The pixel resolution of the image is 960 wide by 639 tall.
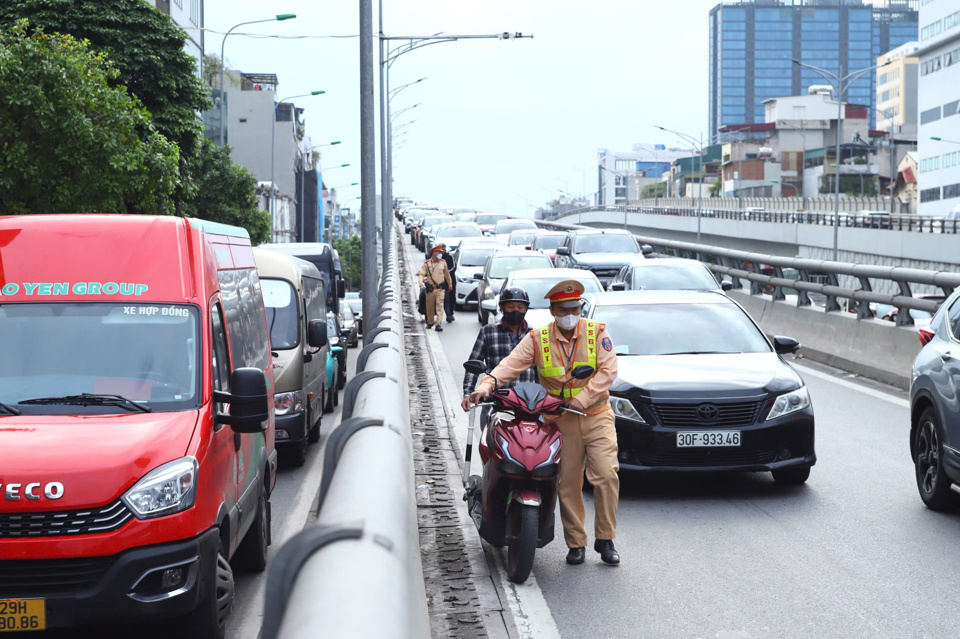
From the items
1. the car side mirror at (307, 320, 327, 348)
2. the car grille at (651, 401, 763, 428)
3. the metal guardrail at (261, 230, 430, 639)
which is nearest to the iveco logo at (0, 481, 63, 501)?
the metal guardrail at (261, 230, 430, 639)

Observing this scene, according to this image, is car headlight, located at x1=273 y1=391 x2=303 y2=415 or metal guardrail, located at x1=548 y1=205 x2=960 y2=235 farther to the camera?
metal guardrail, located at x1=548 y1=205 x2=960 y2=235

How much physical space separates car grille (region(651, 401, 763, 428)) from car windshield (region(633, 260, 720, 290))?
10.8 metres

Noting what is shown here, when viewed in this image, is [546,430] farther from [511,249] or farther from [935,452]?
[511,249]

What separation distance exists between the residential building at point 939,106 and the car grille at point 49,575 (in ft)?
316

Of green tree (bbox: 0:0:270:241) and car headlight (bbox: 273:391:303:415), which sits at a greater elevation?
green tree (bbox: 0:0:270:241)

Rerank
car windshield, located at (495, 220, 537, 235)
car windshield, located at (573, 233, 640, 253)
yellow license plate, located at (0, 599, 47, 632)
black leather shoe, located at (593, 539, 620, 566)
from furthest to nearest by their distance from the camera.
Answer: car windshield, located at (495, 220, 537, 235) → car windshield, located at (573, 233, 640, 253) → black leather shoe, located at (593, 539, 620, 566) → yellow license plate, located at (0, 599, 47, 632)

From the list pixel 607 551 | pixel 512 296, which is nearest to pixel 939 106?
pixel 512 296

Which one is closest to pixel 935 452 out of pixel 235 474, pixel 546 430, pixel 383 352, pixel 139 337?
pixel 546 430

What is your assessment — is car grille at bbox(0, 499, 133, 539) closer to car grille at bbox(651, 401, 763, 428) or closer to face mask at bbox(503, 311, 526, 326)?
face mask at bbox(503, 311, 526, 326)

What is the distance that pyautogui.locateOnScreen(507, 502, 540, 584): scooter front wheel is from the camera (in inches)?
271

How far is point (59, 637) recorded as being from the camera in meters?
6.26

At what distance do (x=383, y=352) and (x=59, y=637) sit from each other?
2586 millimetres

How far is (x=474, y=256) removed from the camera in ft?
110

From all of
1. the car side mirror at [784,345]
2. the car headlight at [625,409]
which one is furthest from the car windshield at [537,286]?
the car headlight at [625,409]
